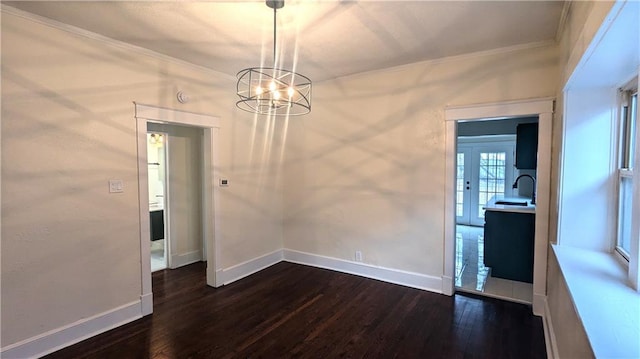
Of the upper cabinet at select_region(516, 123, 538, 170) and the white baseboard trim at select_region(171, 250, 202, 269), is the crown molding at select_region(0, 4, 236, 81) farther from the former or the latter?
the upper cabinet at select_region(516, 123, 538, 170)

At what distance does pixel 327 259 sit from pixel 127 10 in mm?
3561

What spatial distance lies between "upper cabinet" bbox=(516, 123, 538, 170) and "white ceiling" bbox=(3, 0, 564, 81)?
5.68ft

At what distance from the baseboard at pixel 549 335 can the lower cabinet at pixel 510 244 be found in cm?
87

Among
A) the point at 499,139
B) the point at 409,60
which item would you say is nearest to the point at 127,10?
the point at 409,60

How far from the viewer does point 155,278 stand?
415 centimetres

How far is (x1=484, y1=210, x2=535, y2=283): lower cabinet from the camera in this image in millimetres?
3764

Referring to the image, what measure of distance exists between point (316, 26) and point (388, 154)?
5.94 ft

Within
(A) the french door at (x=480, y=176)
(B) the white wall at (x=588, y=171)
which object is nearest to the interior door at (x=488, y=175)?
(A) the french door at (x=480, y=176)

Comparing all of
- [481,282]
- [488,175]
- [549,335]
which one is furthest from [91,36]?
[488,175]

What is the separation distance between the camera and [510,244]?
3.88 m

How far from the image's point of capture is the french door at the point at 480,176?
7.27 m

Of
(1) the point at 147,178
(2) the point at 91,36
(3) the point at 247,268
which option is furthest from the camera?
(3) the point at 247,268

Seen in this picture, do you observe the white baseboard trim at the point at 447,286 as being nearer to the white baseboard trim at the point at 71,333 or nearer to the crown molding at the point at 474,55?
the crown molding at the point at 474,55

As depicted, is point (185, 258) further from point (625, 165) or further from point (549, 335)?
point (625, 165)
